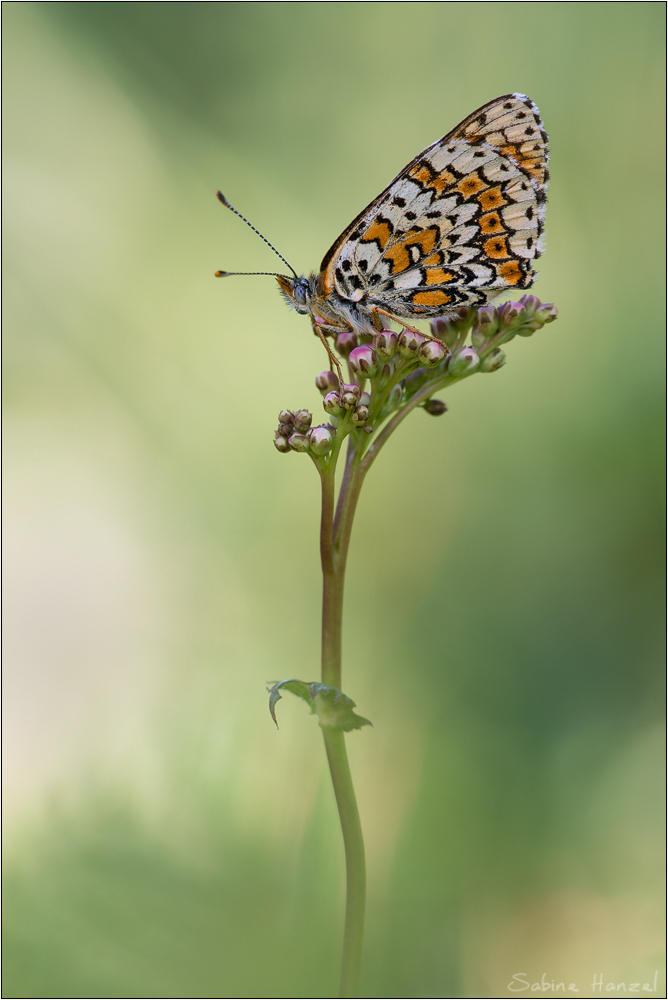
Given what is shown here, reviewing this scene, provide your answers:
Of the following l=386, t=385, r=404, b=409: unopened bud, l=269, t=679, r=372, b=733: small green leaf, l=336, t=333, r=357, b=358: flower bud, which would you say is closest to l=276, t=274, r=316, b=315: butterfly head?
l=336, t=333, r=357, b=358: flower bud

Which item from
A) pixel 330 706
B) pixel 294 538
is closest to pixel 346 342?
pixel 330 706

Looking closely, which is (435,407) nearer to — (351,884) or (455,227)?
(455,227)

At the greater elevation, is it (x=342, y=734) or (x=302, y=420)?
(x=302, y=420)

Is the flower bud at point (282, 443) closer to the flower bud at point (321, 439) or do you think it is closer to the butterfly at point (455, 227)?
the flower bud at point (321, 439)

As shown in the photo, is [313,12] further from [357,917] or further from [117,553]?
[357,917]

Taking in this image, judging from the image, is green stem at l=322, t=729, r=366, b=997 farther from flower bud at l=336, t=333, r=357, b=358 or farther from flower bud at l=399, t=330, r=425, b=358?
flower bud at l=336, t=333, r=357, b=358

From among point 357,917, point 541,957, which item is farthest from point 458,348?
point 541,957
